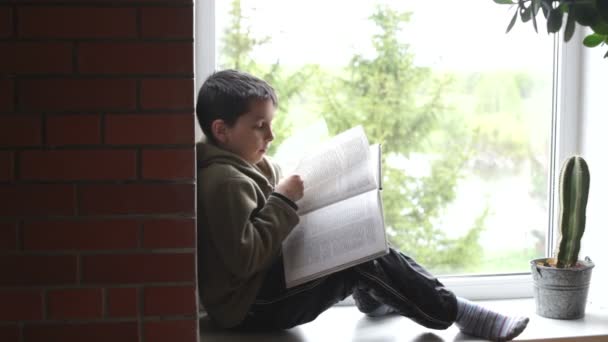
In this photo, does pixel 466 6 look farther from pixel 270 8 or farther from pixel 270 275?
pixel 270 275

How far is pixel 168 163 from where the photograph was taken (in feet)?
5.22

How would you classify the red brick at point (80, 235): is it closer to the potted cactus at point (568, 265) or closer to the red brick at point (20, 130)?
the red brick at point (20, 130)

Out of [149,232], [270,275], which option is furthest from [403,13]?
[149,232]

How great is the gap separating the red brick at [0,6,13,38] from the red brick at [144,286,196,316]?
59cm

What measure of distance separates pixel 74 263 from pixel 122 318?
0.15 metres

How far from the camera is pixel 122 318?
5.25 ft

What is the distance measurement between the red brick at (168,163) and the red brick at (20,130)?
22 centimetres

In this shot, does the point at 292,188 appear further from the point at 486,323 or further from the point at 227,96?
the point at 486,323

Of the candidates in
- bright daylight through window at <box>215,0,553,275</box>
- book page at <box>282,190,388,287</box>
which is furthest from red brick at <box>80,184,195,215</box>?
bright daylight through window at <box>215,0,553,275</box>

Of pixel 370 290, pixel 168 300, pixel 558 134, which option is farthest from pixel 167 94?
pixel 558 134

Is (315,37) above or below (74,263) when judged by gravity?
above

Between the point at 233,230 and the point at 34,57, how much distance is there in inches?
21.7

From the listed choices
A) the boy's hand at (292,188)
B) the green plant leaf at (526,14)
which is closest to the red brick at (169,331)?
the boy's hand at (292,188)

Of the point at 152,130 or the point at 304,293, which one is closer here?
the point at 152,130
